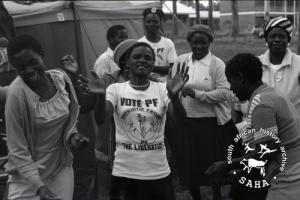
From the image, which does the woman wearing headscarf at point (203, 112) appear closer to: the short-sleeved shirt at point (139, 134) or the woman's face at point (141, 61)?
the woman's face at point (141, 61)

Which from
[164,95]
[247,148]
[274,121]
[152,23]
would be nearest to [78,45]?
[152,23]

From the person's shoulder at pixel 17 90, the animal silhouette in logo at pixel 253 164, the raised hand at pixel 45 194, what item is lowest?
the raised hand at pixel 45 194

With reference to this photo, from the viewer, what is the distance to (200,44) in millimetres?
4895

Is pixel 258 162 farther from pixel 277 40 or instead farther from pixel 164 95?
pixel 277 40

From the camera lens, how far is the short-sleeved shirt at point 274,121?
2740mm

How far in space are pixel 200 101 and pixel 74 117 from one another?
6.11 feet

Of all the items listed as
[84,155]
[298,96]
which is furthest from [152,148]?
→ [84,155]

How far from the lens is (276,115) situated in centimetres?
276

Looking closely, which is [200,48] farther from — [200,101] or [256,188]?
[256,188]

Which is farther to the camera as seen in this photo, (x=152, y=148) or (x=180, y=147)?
(x=180, y=147)

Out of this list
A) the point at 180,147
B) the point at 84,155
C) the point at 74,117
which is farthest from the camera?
the point at 84,155

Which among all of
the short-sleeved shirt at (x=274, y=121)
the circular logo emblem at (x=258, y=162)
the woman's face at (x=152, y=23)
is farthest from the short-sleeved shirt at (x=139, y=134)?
the woman's face at (x=152, y=23)

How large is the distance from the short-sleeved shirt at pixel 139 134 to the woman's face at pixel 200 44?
150 cm

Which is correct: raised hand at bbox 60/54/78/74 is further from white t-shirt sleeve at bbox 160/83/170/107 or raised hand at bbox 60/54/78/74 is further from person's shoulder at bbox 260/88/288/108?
person's shoulder at bbox 260/88/288/108
